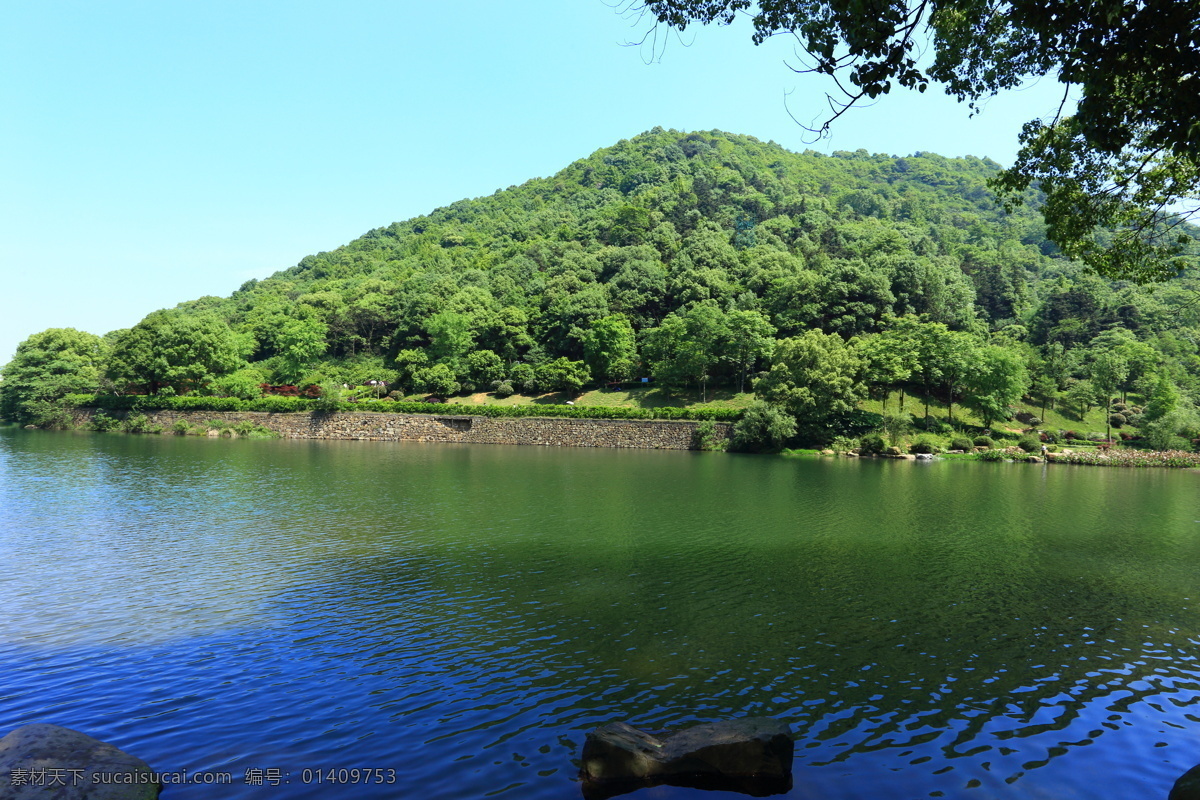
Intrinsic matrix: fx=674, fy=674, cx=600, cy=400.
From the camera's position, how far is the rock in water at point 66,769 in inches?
278

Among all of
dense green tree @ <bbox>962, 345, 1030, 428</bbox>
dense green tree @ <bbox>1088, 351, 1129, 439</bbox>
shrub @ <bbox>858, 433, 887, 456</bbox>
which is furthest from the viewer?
dense green tree @ <bbox>1088, 351, 1129, 439</bbox>

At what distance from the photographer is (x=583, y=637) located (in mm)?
13523


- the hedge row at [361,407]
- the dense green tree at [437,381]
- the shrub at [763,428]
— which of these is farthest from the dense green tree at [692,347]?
the dense green tree at [437,381]

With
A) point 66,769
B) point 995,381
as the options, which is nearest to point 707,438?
point 995,381

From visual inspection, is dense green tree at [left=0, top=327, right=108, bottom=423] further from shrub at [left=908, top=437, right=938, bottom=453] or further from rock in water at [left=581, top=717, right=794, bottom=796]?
rock in water at [left=581, top=717, right=794, bottom=796]

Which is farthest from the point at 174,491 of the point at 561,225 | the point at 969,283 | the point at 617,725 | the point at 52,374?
the point at 561,225

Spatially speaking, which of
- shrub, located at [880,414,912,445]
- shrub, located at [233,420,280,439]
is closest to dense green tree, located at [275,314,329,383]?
shrub, located at [233,420,280,439]

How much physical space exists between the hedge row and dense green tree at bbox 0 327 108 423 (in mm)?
2145

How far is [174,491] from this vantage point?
30.8 meters

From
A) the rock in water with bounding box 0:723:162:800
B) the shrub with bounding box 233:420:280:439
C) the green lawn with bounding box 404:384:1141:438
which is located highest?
the green lawn with bounding box 404:384:1141:438

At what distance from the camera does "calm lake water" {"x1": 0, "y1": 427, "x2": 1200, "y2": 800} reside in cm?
912

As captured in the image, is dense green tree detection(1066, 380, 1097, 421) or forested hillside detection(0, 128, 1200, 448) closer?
forested hillside detection(0, 128, 1200, 448)

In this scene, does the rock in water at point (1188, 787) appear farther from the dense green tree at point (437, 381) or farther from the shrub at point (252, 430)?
the dense green tree at point (437, 381)

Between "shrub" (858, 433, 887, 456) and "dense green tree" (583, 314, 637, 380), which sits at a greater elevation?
"dense green tree" (583, 314, 637, 380)
